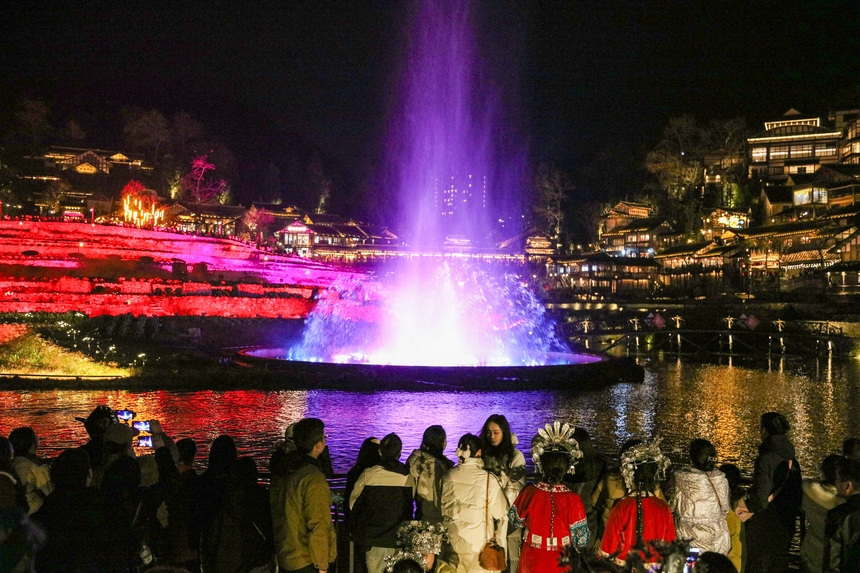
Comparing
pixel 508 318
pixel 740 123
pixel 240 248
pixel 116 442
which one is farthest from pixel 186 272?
pixel 740 123

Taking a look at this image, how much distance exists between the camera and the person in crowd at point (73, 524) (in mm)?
5586

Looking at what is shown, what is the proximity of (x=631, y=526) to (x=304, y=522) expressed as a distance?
9.13 feet

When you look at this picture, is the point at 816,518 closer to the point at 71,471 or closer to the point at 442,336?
the point at 71,471

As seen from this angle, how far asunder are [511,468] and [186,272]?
193 ft

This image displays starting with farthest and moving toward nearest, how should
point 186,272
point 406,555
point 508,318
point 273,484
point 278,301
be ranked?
point 186,272, point 278,301, point 508,318, point 273,484, point 406,555

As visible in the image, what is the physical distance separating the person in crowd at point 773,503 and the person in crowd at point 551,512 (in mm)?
2562

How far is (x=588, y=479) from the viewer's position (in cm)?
765

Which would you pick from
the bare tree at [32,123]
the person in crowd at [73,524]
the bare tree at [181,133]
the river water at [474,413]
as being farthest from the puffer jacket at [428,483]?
the bare tree at [181,133]

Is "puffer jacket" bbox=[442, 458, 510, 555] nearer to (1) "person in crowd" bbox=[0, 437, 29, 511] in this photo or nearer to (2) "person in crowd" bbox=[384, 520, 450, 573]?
(2) "person in crowd" bbox=[384, 520, 450, 573]

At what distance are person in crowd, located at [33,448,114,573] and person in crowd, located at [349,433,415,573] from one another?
2.24 meters

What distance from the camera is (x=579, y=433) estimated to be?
8.02 m

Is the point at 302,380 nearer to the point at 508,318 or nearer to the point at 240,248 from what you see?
the point at 508,318

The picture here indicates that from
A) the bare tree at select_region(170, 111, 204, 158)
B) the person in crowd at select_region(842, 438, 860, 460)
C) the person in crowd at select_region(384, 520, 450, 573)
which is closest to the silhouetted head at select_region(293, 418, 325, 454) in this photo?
the person in crowd at select_region(384, 520, 450, 573)

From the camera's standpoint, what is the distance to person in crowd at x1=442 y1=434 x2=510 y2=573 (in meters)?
6.54
